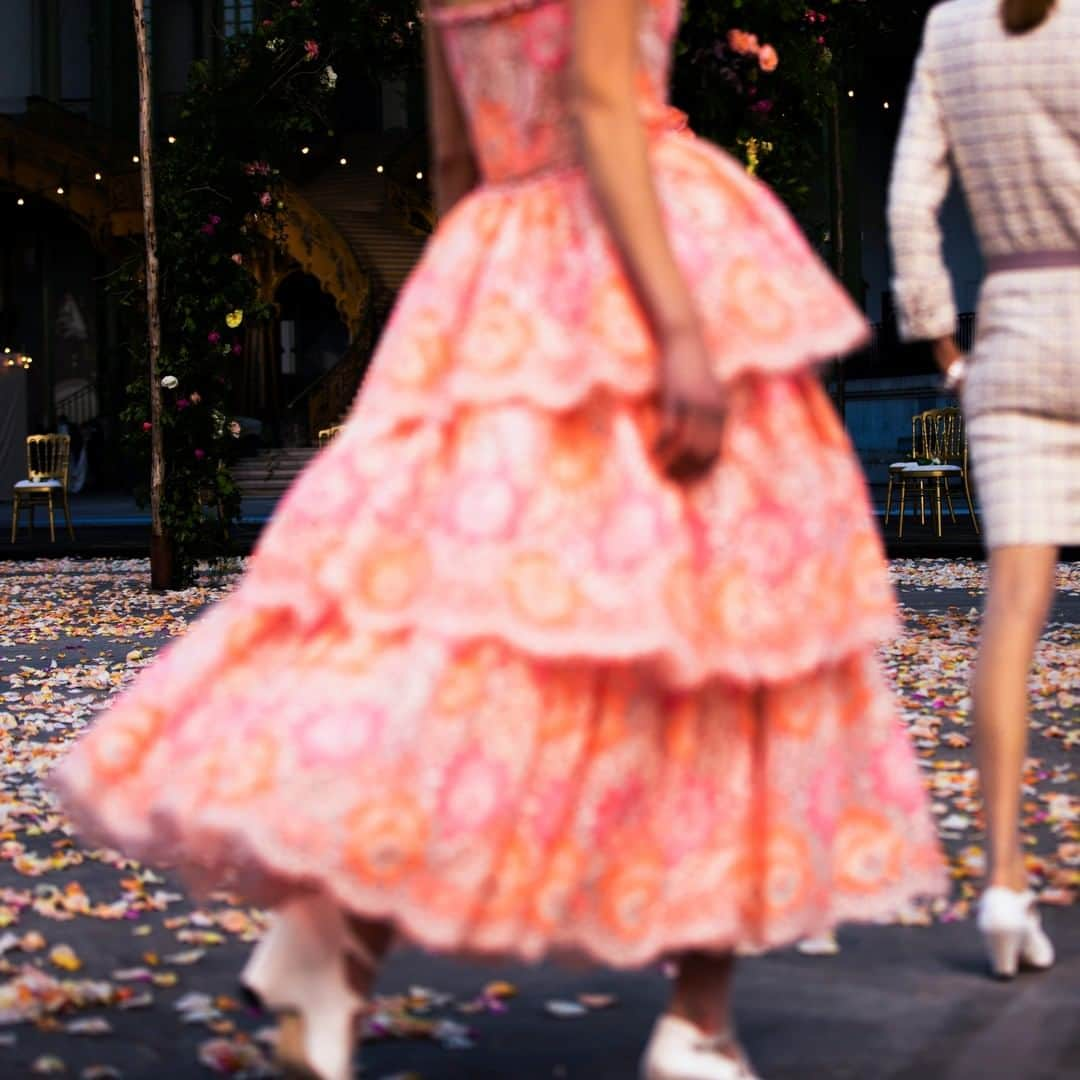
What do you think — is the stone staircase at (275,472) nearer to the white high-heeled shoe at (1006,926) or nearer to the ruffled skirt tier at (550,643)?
the white high-heeled shoe at (1006,926)

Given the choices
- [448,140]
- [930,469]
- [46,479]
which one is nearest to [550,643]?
[448,140]

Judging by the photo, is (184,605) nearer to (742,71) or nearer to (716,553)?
(742,71)

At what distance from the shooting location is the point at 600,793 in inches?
79.1

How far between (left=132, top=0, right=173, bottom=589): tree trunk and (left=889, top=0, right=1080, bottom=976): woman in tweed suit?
8961mm

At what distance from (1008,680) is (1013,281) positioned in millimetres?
656

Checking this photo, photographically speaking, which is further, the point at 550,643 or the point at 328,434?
the point at 328,434

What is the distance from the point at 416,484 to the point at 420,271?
288mm

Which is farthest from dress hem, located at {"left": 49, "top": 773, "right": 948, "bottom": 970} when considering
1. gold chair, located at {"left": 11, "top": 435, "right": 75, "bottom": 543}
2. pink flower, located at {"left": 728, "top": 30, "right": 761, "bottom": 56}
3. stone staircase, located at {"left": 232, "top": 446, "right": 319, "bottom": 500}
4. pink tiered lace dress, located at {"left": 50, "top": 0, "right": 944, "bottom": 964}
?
stone staircase, located at {"left": 232, "top": 446, "right": 319, "bottom": 500}

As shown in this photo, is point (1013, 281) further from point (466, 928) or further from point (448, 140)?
point (466, 928)

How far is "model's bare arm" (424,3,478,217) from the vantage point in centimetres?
237

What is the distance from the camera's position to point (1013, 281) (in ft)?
10.5

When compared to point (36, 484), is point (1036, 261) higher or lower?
higher

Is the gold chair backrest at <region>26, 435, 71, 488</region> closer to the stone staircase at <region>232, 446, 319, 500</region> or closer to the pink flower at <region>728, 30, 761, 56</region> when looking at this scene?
the stone staircase at <region>232, 446, 319, 500</region>

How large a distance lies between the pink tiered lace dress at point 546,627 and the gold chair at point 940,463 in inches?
519
